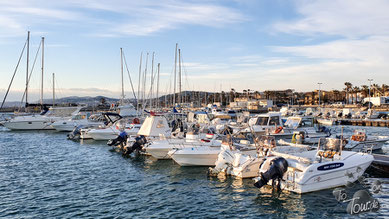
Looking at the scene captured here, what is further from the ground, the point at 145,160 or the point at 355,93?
the point at 355,93

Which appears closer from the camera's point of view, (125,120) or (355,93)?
(125,120)

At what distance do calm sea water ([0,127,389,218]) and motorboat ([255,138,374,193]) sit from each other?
0.39 meters

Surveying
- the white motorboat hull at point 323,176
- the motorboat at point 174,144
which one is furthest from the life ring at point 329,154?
the motorboat at point 174,144

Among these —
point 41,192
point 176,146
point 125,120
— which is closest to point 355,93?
point 125,120

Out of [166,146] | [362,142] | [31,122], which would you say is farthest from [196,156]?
[31,122]

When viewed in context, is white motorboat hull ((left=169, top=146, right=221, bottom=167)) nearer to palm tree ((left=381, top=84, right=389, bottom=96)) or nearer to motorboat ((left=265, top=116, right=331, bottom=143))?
motorboat ((left=265, top=116, right=331, bottom=143))

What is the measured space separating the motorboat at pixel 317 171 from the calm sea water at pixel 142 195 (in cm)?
39

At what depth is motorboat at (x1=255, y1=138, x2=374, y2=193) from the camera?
12.9 metres

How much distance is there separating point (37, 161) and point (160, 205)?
1332cm


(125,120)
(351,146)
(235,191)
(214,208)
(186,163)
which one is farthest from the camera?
(125,120)

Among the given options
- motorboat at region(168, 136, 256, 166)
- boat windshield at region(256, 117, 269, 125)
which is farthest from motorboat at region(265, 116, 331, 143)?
motorboat at region(168, 136, 256, 166)

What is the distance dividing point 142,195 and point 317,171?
759 centimetres

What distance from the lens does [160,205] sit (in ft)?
40.9

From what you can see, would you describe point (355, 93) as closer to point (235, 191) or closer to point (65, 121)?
point (65, 121)
